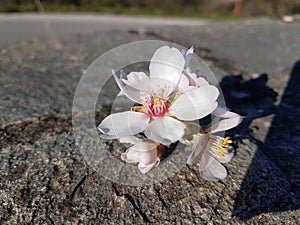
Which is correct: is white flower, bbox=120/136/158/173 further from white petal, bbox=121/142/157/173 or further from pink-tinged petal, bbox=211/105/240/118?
pink-tinged petal, bbox=211/105/240/118

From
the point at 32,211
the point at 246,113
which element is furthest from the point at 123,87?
the point at 246,113

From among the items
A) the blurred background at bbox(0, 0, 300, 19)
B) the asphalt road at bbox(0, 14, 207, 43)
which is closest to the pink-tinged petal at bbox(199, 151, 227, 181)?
the asphalt road at bbox(0, 14, 207, 43)

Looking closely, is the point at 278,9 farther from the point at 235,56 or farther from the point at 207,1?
the point at 235,56

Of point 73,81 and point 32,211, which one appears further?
point 73,81

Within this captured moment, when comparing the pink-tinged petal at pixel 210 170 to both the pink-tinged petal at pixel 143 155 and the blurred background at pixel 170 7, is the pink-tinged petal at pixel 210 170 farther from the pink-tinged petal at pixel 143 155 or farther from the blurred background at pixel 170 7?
the blurred background at pixel 170 7

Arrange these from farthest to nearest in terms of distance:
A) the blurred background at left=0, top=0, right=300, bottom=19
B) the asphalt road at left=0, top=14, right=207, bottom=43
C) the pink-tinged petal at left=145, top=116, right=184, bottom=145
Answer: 1. the blurred background at left=0, top=0, right=300, bottom=19
2. the asphalt road at left=0, top=14, right=207, bottom=43
3. the pink-tinged petal at left=145, top=116, right=184, bottom=145

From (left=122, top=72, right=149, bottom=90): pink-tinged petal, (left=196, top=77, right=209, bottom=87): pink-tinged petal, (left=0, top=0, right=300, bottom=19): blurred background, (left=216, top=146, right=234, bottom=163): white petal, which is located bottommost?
(left=0, top=0, right=300, bottom=19): blurred background

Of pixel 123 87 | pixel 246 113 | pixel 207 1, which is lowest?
pixel 207 1

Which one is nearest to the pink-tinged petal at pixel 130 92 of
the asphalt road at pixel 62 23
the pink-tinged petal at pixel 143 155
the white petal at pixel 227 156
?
the pink-tinged petal at pixel 143 155
